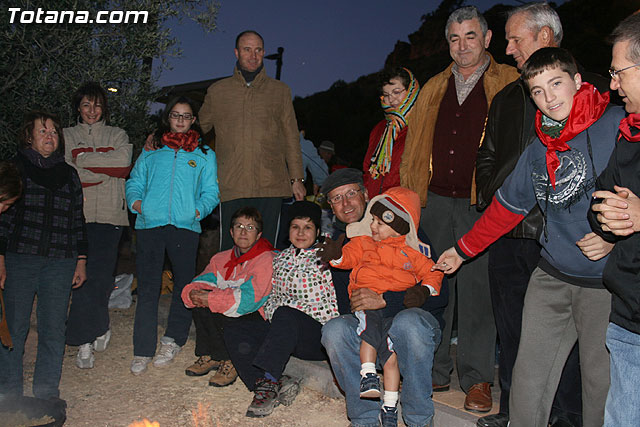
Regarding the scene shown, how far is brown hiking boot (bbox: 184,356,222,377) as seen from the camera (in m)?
4.77

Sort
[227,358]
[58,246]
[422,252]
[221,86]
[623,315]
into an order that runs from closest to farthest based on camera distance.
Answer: [623,315], [422,252], [58,246], [227,358], [221,86]

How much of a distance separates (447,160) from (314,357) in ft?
6.12

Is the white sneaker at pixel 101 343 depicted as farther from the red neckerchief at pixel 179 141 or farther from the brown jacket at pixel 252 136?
the red neckerchief at pixel 179 141

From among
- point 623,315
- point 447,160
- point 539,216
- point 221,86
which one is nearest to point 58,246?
point 221,86

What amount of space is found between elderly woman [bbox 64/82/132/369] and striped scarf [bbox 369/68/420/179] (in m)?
2.30

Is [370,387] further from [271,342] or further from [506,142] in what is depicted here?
[506,142]

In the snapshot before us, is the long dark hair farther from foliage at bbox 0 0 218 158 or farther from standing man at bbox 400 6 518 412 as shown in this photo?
standing man at bbox 400 6 518 412

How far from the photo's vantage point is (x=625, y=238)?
7.41 feet

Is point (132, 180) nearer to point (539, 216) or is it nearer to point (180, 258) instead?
point (180, 258)

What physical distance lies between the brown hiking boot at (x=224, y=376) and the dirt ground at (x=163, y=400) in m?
0.04


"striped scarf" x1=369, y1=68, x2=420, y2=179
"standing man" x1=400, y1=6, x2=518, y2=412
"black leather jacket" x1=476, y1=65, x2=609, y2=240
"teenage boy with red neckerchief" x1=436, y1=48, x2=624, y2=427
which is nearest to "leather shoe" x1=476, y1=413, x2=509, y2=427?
"standing man" x1=400, y1=6, x2=518, y2=412

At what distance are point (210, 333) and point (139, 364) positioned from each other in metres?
0.72

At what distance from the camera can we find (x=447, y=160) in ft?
13.5

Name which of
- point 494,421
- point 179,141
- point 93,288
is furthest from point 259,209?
point 494,421
